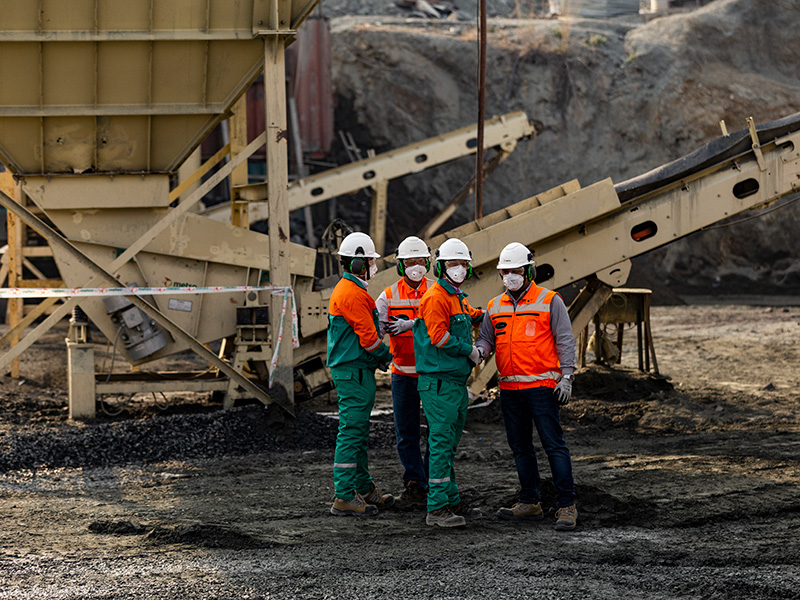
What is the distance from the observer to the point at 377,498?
6.36 m

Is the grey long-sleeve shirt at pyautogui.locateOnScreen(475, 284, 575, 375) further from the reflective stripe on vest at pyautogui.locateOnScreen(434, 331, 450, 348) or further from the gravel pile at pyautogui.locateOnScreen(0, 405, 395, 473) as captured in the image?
the gravel pile at pyautogui.locateOnScreen(0, 405, 395, 473)

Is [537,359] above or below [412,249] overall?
below

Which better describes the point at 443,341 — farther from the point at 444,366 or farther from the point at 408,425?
the point at 408,425

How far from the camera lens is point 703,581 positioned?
15.5 feet

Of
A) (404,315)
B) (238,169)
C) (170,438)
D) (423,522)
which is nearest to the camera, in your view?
(423,522)

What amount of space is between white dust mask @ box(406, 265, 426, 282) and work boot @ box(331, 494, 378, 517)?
58.8 inches

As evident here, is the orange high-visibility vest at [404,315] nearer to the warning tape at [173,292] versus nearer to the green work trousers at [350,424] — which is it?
the green work trousers at [350,424]

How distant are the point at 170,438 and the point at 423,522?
309cm

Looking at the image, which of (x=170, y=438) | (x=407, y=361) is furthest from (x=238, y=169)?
(x=407, y=361)

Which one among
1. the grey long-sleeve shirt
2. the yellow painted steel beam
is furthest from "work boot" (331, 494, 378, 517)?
the yellow painted steel beam

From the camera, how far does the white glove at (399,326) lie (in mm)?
6133

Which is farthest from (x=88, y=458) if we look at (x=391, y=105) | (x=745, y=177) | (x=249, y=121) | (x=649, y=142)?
(x=649, y=142)

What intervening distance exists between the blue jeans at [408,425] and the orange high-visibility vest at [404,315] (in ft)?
0.25

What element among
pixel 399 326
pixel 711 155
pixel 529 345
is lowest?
pixel 529 345
